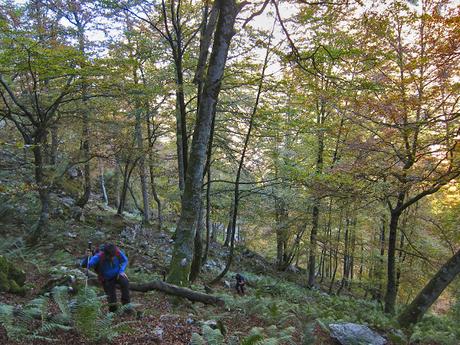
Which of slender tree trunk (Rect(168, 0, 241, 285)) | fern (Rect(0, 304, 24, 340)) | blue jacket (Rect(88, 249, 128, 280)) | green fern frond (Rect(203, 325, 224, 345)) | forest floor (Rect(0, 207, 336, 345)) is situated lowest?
forest floor (Rect(0, 207, 336, 345))

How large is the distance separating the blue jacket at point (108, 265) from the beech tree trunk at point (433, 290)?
7570 mm

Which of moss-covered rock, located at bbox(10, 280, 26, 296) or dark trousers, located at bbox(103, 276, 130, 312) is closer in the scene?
moss-covered rock, located at bbox(10, 280, 26, 296)

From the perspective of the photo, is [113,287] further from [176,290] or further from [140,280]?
[140,280]

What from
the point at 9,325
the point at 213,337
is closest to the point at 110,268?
the point at 9,325

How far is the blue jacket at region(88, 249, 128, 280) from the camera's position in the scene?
605cm

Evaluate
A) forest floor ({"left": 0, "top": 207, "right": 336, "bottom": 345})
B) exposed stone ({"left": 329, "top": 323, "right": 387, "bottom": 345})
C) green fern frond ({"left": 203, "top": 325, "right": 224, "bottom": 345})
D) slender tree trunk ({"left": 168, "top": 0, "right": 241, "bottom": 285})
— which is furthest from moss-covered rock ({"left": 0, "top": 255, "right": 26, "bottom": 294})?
exposed stone ({"left": 329, "top": 323, "right": 387, "bottom": 345})

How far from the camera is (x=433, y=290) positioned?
8.74 m

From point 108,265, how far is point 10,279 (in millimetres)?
1765

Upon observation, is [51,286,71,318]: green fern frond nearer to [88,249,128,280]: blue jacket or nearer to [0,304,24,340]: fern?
[0,304,24,340]: fern

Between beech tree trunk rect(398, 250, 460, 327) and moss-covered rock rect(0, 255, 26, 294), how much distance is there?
9.08 meters

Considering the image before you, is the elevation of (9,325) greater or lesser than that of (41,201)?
lesser

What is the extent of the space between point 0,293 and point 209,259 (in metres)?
11.5

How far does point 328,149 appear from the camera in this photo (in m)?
17.6

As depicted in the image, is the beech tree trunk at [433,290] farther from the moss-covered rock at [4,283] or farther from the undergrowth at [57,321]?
the moss-covered rock at [4,283]
